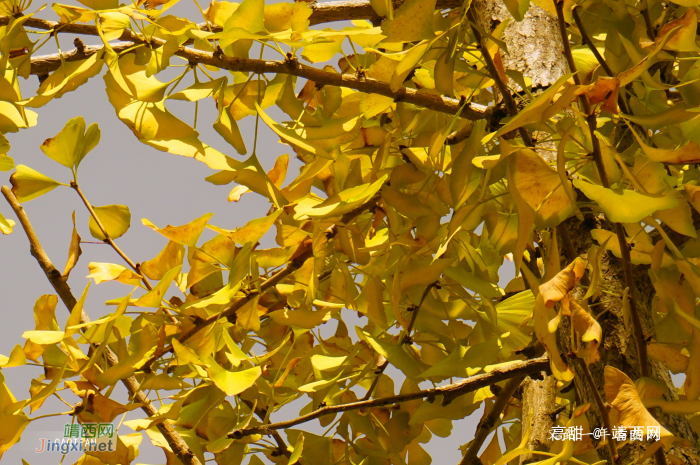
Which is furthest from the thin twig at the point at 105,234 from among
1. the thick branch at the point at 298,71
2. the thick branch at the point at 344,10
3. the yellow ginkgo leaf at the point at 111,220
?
the thick branch at the point at 344,10

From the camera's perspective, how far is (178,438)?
0.50 metres

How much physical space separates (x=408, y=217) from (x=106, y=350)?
28 cm

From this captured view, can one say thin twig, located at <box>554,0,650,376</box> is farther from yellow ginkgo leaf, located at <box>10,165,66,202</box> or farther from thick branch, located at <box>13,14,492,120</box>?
yellow ginkgo leaf, located at <box>10,165,66,202</box>

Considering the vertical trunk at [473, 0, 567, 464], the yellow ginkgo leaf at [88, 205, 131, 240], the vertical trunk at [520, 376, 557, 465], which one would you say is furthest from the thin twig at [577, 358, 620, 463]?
the yellow ginkgo leaf at [88, 205, 131, 240]

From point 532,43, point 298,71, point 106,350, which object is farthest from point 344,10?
point 106,350

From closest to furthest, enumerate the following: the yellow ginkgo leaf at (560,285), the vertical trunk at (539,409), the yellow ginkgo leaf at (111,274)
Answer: the yellow ginkgo leaf at (560,285), the yellow ginkgo leaf at (111,274), the vertical trunk at (539,409)

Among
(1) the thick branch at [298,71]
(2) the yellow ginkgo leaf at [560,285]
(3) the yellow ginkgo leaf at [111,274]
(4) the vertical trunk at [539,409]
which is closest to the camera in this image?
(2) the yellow ginkgo leaf at [560,285]

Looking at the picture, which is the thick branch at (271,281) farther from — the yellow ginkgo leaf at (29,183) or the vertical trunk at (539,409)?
the vertical trunk at (539,409)

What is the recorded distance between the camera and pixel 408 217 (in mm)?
443

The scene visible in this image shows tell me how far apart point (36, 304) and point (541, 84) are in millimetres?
473

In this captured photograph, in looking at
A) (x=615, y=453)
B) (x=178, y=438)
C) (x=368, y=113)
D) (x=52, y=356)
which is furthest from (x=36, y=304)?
(x=615, y=453)

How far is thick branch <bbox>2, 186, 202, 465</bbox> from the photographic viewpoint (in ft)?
1.64

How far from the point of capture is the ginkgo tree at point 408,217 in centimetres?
31
